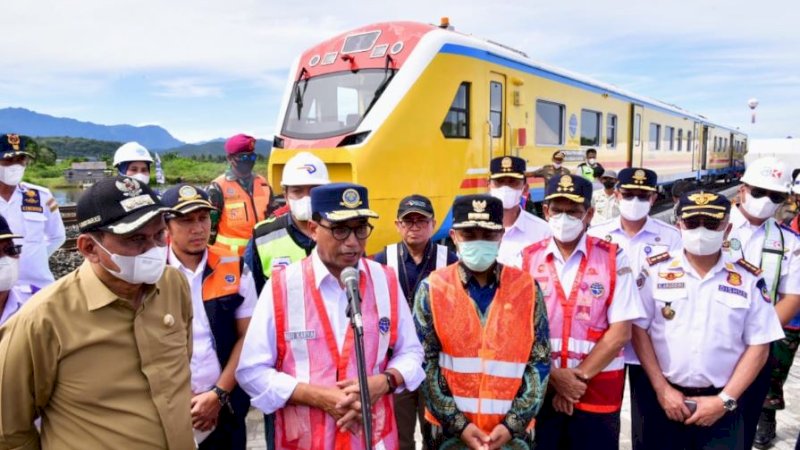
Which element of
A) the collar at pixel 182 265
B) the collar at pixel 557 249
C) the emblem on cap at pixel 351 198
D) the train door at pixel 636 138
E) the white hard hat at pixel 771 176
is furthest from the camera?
the train door at pixel 636 138

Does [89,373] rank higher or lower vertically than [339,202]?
lower

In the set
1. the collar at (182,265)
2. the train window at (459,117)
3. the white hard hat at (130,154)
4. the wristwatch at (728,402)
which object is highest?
the train window at (459,117)

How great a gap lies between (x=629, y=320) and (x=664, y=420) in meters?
0.56

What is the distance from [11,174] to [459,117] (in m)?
4.86

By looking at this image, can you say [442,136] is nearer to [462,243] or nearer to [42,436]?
[462,243]

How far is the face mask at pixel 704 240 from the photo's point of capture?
2.50 metres

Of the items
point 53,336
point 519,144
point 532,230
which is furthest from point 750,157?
point 53,336

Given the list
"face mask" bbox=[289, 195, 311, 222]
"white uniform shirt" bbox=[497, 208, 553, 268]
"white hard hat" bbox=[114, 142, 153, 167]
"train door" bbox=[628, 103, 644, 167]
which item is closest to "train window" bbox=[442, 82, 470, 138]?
"white uniform shirt" bbox=[497, 208, 553, 268]

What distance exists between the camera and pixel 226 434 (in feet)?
8.45

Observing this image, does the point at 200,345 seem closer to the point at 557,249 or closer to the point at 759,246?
the point at 557,249

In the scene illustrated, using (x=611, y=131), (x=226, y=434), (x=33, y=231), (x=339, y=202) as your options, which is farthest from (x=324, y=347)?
(x=611, y=131)

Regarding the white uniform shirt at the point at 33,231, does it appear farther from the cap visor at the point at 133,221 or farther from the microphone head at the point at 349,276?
the microphone head at the point at 349,276

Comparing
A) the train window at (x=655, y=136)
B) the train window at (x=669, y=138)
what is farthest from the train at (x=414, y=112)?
the train window at (x=669, y=138)

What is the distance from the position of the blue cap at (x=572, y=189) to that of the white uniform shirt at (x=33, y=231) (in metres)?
3.71
